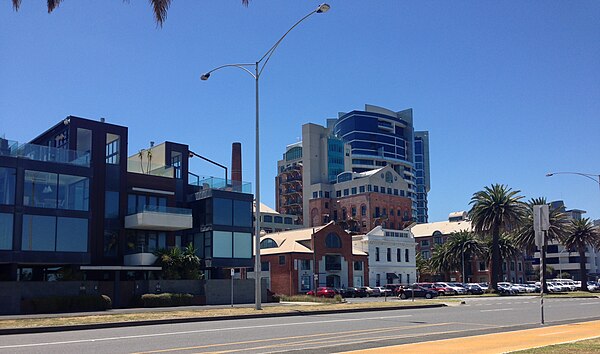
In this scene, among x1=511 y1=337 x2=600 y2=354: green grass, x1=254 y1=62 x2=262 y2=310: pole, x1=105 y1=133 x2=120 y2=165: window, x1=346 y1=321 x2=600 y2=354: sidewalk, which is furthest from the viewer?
x1=105 y1=133 x2=120 y2=165: window

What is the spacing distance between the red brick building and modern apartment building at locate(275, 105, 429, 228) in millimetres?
53517

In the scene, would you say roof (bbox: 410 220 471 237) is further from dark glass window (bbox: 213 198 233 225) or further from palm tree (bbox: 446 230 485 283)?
dark glass window (bbox: 213 198 233 225)

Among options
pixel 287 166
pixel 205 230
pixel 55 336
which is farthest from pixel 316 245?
pixel 287 166

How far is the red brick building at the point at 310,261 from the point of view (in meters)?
71.4

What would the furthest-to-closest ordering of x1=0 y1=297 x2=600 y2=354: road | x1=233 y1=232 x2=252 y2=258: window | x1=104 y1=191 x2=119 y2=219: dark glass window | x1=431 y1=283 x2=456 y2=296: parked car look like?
x1=431 y1=283 x2=456 y2=296: parked car < x1=233 y1=232 x2=252 y2=258: window < x1=104 y1=191 x2=119 y2=219: dark glass window < x1=0 y1=297 x2=600 y2=354: road

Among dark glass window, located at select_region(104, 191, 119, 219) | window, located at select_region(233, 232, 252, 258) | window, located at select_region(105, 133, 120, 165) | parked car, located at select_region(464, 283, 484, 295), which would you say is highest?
window, located at select_region(105, 133, 120, 165)

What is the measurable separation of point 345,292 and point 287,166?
98655mm

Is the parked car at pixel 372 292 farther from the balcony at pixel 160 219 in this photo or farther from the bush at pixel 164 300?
the bush at pixel 164 300

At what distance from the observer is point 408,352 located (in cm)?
1405

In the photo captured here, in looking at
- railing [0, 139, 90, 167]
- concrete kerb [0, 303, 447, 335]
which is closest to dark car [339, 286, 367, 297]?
concrete kerb [0, 303, 447, 335]

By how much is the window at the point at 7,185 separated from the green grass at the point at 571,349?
31809 millimetres

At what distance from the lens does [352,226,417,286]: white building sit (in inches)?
3332

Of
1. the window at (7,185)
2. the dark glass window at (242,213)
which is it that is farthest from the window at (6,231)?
the dark glass window at (242,213)

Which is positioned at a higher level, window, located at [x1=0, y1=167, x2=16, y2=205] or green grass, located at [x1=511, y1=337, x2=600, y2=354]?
window, located at [x1=0, y1=167, x2=16, y2=205]
